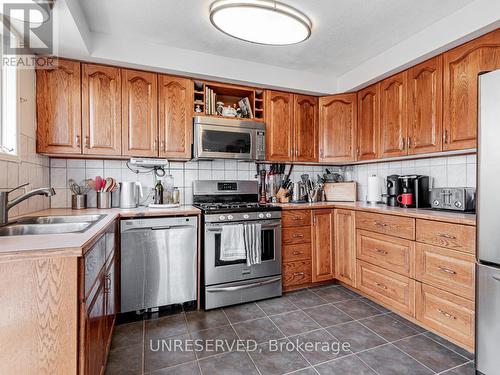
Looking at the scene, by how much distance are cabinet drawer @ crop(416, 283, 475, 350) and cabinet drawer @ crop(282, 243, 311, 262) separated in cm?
106

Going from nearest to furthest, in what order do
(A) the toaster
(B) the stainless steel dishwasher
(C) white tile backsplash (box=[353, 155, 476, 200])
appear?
(A) the toaster < (B) the stainless steel dishwasher < (C) white tile backsplash (box=[353, 155, 476, 200])

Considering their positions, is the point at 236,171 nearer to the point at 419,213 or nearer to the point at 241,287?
the point at 241,287

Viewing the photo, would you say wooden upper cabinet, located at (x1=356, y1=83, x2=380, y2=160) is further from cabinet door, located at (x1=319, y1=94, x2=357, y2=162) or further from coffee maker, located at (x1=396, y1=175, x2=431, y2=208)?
coffee maker, located at (x1=396, y1=175, x2=431, y2=208)

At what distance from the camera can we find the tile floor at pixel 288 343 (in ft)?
5.40

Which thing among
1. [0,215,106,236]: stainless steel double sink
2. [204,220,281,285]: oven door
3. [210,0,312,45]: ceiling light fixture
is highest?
[210,0,312,45]: ceiling light fixture

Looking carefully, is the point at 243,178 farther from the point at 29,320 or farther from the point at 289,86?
the point at 29,320

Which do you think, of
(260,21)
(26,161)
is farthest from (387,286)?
(26,161)

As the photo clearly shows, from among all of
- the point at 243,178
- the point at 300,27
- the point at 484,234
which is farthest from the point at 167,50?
the point at 484,234

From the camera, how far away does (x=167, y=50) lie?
2539 millimetres

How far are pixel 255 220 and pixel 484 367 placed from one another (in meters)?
1.80

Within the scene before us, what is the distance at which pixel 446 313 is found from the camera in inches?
74.2

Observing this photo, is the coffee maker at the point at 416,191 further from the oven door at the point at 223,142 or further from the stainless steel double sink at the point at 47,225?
the stainless steel double sink at the point at 47,225

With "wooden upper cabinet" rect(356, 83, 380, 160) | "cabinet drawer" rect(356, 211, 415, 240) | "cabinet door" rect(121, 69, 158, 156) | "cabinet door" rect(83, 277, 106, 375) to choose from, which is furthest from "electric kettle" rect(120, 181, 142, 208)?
"wooden upper cabinet" rect(356, 83, 380, 160)

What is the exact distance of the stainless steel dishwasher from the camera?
7.29 ft
